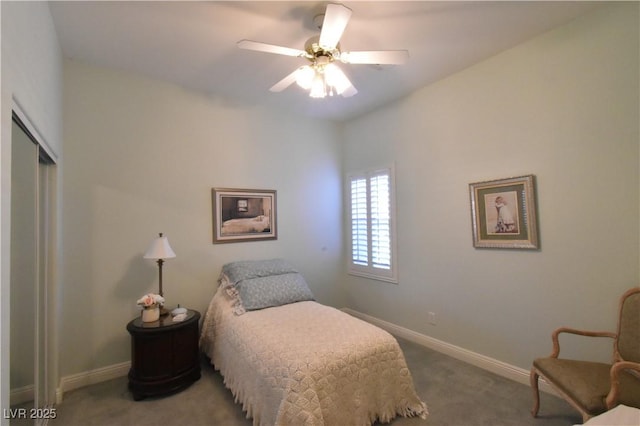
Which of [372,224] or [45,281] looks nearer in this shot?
[45,281]

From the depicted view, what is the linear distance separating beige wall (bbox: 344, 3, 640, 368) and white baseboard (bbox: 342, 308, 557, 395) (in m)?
0.07

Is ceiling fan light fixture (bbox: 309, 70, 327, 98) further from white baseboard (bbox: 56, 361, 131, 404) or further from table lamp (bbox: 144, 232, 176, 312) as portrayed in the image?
white baseboard (bbox: 56, 361, 131, 404)

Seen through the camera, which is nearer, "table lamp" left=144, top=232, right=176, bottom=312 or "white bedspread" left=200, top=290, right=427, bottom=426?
"white bedspread" left=200, top=290, right=427, bottom=426

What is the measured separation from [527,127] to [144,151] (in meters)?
3.55

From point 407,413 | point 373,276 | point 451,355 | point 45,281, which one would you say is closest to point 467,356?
point 451,355

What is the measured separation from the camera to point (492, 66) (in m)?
2.81

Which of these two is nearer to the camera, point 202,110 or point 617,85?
point 617,85

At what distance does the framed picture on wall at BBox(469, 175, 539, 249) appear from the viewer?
255 cm

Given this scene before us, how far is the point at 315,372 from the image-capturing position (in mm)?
1882

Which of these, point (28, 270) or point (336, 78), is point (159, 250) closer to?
point (28, 270)

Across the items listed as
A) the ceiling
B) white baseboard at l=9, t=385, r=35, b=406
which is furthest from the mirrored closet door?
the ceiling

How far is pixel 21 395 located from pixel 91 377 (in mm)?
1306

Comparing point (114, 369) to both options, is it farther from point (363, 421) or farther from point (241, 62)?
point (241, 62)

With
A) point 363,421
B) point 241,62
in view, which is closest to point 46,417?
point 363,421
